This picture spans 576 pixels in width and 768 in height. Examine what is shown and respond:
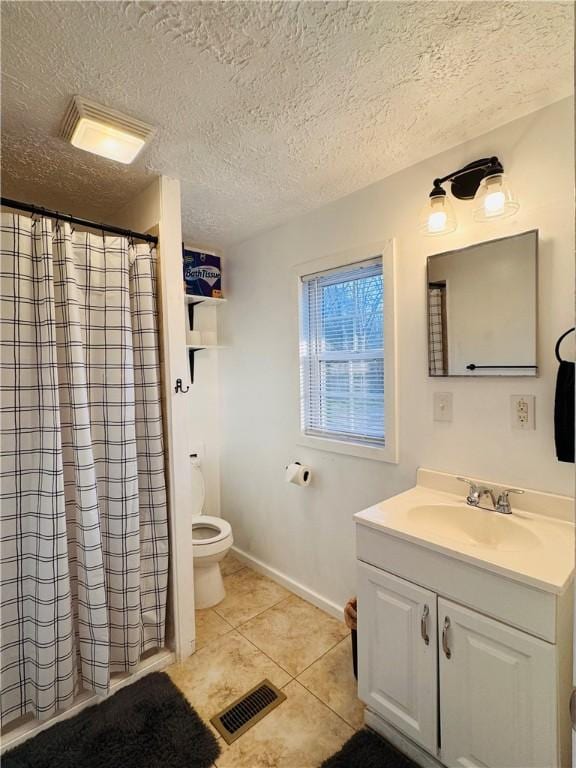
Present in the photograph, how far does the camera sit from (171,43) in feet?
3.43

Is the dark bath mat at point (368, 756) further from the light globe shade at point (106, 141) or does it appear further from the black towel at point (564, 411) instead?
the light globe shade at point (106, 141)

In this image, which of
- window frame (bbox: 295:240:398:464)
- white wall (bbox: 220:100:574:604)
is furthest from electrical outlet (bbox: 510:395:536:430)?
window frame (bbox: 295:240:398:464)

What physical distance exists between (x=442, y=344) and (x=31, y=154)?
1.92 meters

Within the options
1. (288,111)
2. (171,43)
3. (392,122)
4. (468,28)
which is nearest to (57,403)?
(171,43)

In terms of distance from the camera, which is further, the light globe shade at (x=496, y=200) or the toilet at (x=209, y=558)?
the toilet at (x=209, y=558)

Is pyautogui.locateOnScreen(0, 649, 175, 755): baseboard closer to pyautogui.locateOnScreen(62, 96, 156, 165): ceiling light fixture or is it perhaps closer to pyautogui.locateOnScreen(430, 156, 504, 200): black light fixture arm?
pyautogui.locateOnScreen(62, 96, 156, 165): ceiling light fixture

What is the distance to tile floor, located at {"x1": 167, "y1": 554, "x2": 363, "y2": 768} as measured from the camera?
1.42 metres

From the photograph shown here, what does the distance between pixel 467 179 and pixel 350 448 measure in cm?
133

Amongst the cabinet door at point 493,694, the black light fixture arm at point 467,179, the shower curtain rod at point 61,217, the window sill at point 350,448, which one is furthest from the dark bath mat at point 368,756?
the shower curtain rod at point 61,217

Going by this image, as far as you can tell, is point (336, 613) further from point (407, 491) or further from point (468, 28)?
point (468, 28)

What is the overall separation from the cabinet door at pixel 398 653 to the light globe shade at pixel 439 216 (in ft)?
4.49

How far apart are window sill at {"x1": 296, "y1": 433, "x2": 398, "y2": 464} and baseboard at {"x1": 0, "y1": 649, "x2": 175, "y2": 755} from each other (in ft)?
4.14

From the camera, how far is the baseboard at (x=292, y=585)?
7.13 ft

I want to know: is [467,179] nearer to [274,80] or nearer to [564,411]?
[274,80]
